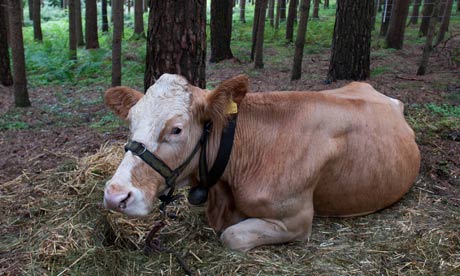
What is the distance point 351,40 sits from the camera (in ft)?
28.6

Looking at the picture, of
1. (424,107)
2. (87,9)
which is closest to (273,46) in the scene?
(87,9)

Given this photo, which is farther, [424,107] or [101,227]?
[424,107]

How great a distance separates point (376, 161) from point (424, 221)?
0.70m

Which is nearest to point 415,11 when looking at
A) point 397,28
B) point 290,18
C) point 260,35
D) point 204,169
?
point 290,18

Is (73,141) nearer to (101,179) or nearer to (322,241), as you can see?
(101,179)

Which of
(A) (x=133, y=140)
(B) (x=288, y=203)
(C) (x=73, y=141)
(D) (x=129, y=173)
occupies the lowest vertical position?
(C) (x=73, y=141)

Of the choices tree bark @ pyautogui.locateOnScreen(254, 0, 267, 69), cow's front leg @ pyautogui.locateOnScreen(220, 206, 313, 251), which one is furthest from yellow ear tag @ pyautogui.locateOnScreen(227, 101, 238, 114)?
tree bark @ pyautogui.locateOnScreen(254, 0, 267, 69)

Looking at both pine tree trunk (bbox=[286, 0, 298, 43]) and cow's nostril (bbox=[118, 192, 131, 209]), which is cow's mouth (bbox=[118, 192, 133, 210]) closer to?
cow's nostril (bbox=[118, 192, 131, 209])

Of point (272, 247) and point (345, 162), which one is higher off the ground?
point (345, 162)

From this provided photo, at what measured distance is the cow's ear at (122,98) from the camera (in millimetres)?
3682

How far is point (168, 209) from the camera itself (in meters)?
4.30

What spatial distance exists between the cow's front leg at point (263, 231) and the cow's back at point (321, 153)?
4.7 inches

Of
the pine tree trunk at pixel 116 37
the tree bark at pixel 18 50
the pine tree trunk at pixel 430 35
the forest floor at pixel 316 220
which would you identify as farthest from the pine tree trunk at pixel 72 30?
the pine tree trunk at pixel 430 35

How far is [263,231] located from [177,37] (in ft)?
7.14
